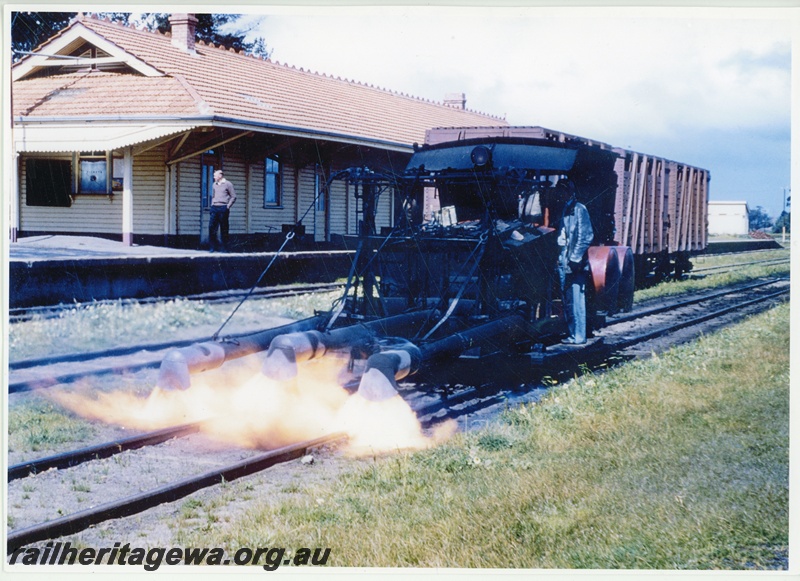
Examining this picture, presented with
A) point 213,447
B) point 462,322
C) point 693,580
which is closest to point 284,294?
point 462,322

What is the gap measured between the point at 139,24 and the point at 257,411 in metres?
3.98

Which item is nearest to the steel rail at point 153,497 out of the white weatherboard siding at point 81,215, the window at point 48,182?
the window at point 48,182

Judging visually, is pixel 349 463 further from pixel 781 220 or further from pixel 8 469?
pixel 781 220

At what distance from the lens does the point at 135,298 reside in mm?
10422

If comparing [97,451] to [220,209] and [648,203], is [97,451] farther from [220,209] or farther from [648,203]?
[648,203]

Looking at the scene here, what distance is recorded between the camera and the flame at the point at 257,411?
643 centimetres

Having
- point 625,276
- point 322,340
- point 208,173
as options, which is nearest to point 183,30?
point 208,173

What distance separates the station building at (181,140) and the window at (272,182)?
0.06 feet

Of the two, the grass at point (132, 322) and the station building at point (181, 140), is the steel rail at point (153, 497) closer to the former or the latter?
the station building at point (181, 140)

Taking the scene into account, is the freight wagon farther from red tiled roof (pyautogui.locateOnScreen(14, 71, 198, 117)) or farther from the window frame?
red tiled roof (pyautogui.locateOnScreen(14, 71, 198, 117))

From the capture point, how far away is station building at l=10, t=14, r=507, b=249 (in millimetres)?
8570

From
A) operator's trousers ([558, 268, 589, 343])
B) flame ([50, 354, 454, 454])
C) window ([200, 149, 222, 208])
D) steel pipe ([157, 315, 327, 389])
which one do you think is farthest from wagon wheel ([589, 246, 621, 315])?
steel pipe ([157, 315, 327, 389])

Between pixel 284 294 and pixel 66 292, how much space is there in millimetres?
2812

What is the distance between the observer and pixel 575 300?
9320 mm
